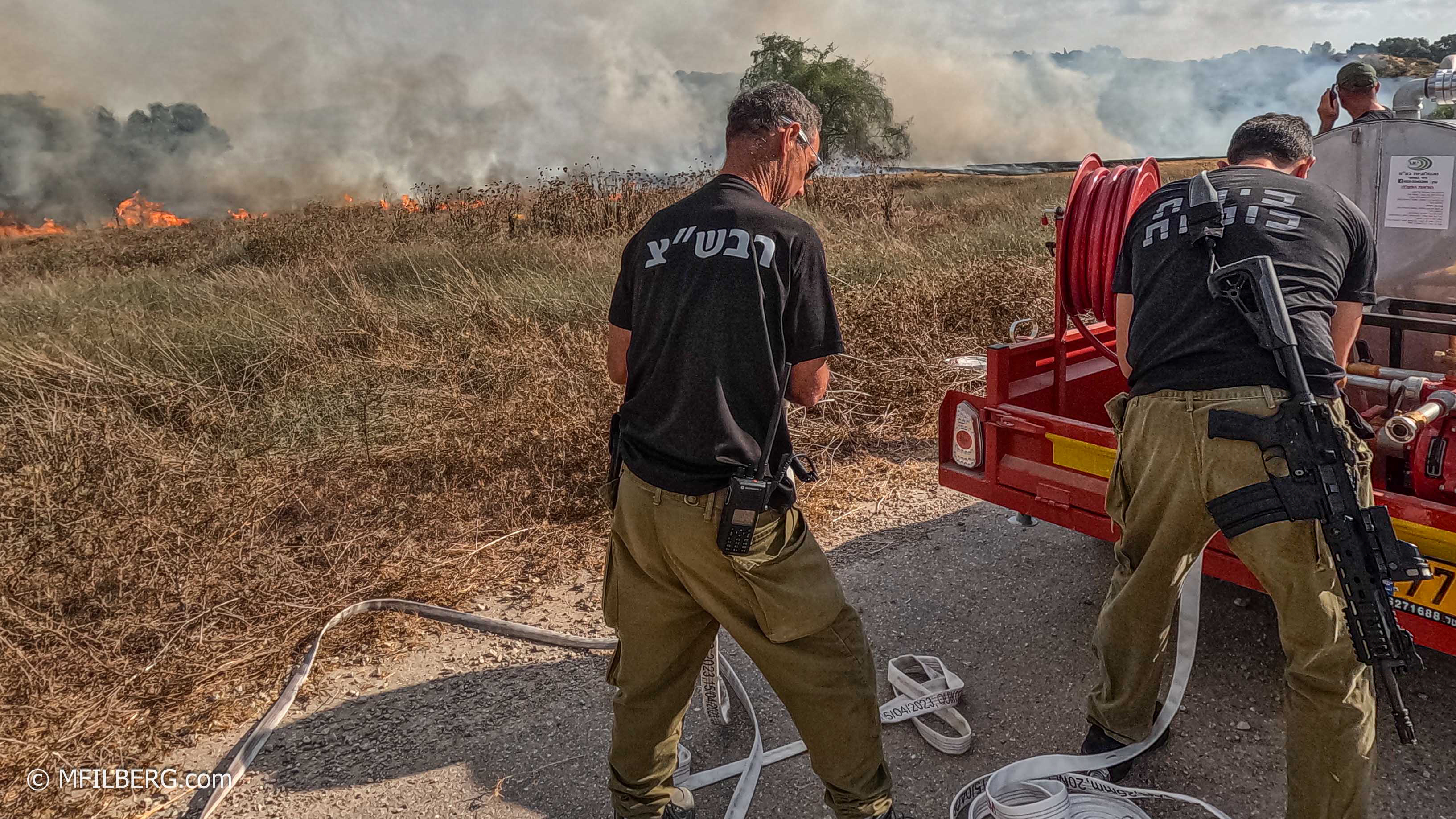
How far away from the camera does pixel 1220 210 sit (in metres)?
2.27

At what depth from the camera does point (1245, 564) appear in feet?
7.33

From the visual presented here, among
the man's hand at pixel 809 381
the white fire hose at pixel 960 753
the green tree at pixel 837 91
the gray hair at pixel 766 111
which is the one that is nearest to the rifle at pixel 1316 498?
the white fire hose at pixel 960 753

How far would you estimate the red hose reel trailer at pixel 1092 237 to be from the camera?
3.25 metres

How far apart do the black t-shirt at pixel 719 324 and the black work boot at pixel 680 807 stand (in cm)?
95

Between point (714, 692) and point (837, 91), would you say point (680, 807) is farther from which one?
point (837, 91)

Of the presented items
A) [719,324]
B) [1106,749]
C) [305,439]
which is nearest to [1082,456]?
[1106,749]

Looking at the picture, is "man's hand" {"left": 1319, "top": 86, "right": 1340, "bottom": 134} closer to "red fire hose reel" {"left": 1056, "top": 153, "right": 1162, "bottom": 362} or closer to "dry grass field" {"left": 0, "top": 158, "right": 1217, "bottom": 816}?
"red fire hose reel" {"left": 1056, "top": 153, "right": 1162, "bottom": 362}

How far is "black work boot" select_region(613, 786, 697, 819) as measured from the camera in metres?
2.44

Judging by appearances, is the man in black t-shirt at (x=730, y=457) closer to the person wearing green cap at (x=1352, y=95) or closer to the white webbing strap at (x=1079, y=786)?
the white webbing strap at (x=1079, y=786)

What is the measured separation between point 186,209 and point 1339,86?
1764 cm

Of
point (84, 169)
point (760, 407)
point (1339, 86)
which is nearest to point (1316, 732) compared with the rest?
point (760, 407)

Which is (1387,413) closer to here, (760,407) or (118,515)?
(760,407)

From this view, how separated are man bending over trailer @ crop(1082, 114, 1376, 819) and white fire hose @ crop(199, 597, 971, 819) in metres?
0.44

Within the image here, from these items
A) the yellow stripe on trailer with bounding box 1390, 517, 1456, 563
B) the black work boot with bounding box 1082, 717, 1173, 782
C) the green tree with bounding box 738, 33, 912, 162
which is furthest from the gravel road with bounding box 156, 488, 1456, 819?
the green tree with bounding box 738, 33, 912, 162
